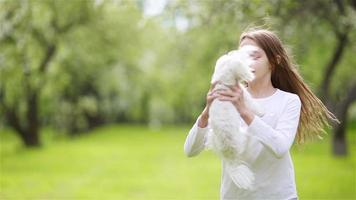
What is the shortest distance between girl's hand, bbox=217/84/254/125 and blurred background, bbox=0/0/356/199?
1.78 meters

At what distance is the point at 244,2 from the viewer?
26.4ft

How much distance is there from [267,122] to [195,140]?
36cm

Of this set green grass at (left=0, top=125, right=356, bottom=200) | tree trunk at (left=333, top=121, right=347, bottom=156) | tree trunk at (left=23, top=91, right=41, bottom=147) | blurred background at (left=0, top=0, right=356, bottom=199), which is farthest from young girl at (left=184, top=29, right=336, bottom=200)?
tree trunk at (left=23, top=91, right=41, bottom=147)

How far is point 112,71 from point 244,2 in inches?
950

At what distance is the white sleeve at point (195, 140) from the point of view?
3139 millimetres

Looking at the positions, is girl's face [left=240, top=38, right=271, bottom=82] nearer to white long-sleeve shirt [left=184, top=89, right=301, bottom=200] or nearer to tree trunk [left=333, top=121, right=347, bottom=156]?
white long-sleeve shirt [left=184, top=89, right=301, bottom=200]

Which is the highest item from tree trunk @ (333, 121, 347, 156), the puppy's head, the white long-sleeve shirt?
the puppy's head

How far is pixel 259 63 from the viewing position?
3.17 metres

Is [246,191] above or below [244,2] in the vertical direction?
below

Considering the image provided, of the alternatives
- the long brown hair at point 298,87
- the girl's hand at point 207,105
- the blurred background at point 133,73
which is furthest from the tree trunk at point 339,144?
the girl's hand at point 207,105

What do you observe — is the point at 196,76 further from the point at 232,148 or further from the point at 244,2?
the point at 232,148

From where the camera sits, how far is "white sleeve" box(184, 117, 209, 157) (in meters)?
3.14

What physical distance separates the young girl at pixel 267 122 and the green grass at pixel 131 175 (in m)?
9.08

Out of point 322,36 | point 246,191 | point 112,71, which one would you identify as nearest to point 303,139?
point 246,191
